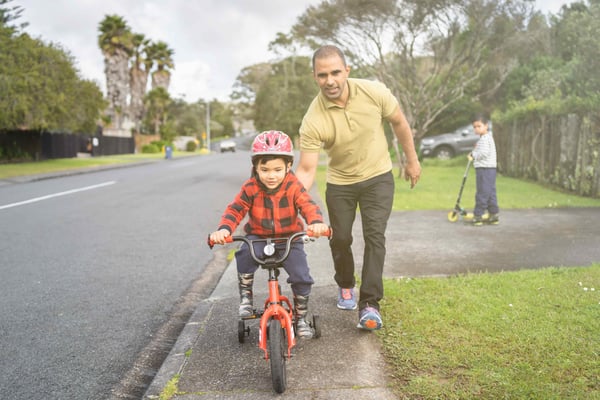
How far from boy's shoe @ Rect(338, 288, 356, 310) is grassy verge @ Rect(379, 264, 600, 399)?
253 mm

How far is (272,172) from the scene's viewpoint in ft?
11.5

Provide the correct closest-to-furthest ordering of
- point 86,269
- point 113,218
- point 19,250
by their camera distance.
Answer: point 86,269, point 19,250, point 113,218

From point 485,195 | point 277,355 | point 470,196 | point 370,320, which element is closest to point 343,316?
point 370,320

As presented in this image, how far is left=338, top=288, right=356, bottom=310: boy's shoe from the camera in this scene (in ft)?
14.5

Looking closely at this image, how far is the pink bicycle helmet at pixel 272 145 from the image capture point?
11.1ft

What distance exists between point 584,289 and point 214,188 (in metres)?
Answer: 11.7

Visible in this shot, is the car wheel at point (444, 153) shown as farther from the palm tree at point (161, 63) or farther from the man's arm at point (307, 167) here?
the palm tree at point (161, 63)

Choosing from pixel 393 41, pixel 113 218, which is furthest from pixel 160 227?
pixel 393 41

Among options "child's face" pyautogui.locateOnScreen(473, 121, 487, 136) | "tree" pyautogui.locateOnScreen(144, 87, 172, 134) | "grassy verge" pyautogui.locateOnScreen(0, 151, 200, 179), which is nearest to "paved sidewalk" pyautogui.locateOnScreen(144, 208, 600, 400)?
"child's face" pyautogui.locateOnScreen(473, 121, 487, 136)

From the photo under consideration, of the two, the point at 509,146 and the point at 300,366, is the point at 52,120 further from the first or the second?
the point at 300,366

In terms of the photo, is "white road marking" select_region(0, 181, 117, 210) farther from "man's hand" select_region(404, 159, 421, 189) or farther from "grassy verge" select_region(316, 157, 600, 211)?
"man's hand" select_region(404, 159, 421, 189)

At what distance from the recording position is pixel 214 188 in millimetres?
15289

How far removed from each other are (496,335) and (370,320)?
0.83m

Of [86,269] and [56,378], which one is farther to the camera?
[86,269]
